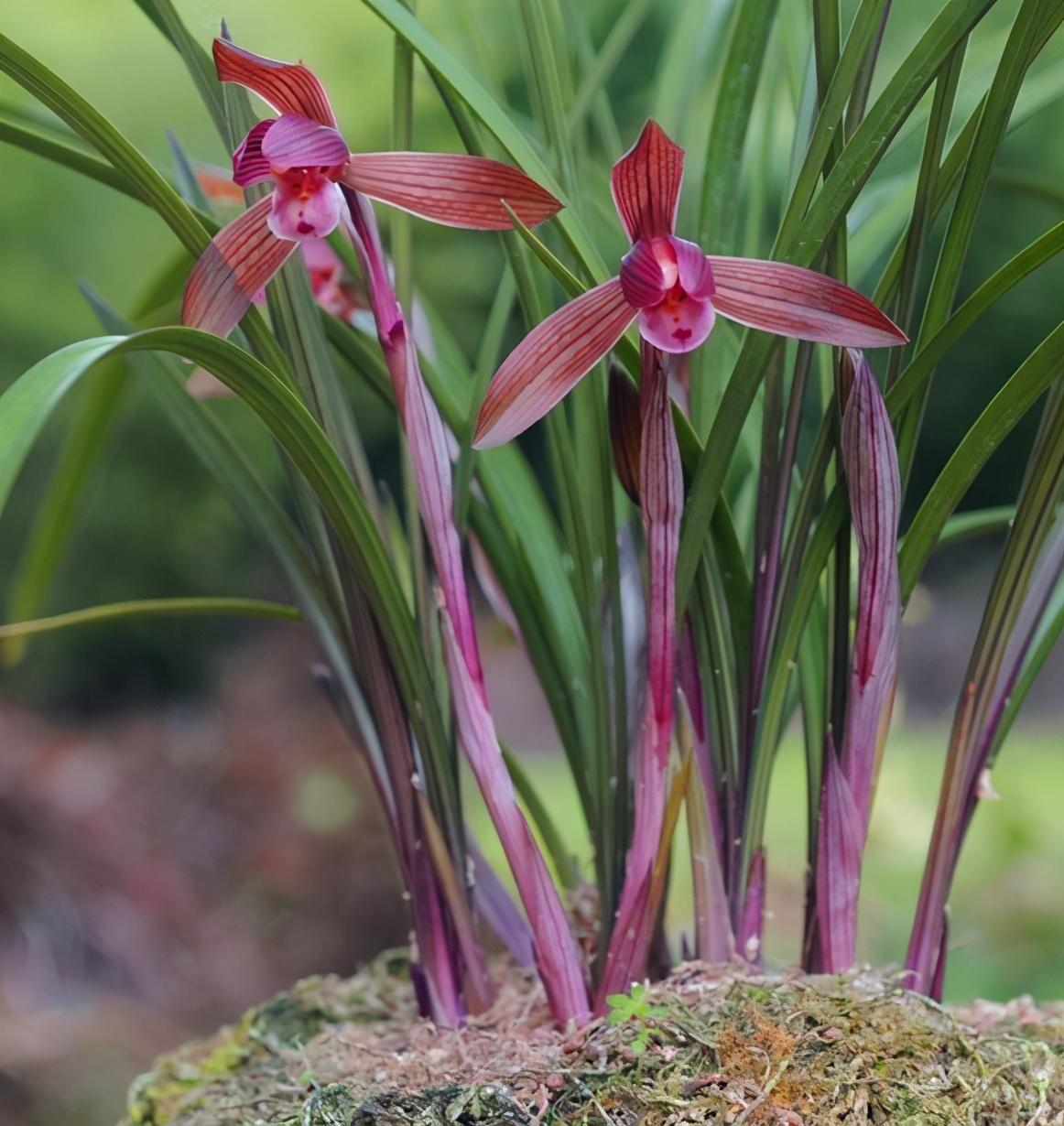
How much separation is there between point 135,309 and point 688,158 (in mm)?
354

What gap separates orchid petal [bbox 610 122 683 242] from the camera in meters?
0.29

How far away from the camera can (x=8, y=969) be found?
1215 millimetres

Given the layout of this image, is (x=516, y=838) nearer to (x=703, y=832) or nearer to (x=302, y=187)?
(x=703, y=832)

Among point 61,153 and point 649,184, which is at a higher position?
point 61,153

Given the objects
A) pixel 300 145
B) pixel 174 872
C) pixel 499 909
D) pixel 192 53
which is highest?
pixel 174 872

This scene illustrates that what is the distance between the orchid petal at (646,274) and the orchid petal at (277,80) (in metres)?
0.11

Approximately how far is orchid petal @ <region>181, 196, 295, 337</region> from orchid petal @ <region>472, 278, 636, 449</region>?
9 cm

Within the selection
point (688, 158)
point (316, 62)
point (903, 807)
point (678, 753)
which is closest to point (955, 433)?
point (903, 807)

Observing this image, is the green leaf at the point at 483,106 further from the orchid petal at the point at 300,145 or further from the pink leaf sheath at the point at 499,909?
the pink leaf sheath at the point at 499,909

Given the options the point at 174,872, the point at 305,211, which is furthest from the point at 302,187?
the point at 174,872

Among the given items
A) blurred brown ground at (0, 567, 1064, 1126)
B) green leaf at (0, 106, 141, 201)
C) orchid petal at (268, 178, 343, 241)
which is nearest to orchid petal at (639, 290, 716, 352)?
orchid petal at (268, 178, 343, 241)

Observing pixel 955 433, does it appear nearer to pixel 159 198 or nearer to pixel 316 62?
pixel 316 62

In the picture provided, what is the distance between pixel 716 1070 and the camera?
1.06 ft

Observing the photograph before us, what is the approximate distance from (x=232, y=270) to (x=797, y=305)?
0.60 feet
